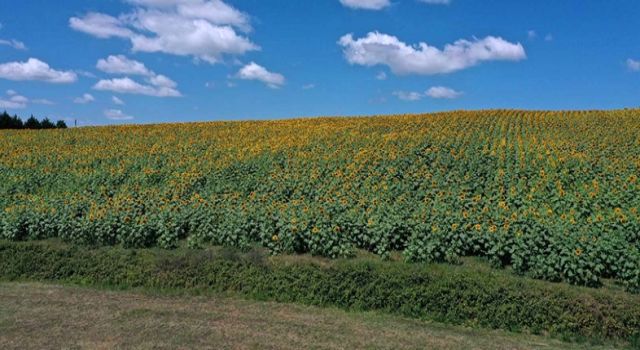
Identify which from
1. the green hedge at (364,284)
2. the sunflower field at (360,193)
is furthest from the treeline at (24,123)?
the green hedge at (364,284)

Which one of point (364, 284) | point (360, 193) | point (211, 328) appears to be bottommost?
point (211, 328)

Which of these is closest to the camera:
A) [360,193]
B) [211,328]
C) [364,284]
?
[211,328]

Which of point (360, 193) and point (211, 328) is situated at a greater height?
point (360, 193)

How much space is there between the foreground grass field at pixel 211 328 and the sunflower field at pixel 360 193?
202cm

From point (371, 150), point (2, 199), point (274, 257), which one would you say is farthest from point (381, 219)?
point (2, 199)

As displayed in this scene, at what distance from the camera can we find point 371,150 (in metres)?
18.4

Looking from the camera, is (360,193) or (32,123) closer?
(360,193)

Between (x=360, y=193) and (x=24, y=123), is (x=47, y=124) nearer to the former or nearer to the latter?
(x=24, y=123)

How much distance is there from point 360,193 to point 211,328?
671 cm

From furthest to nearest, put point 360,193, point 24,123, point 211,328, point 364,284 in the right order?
point 24,123, point 360,193, point 364,284, point 211,328

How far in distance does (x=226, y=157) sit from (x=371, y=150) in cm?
496

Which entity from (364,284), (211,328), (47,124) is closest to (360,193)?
(364,284)

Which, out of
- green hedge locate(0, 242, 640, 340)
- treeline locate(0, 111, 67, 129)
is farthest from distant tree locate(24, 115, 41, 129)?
green hedge locate(0, 242, 640, 340)

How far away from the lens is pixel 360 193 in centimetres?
1299
